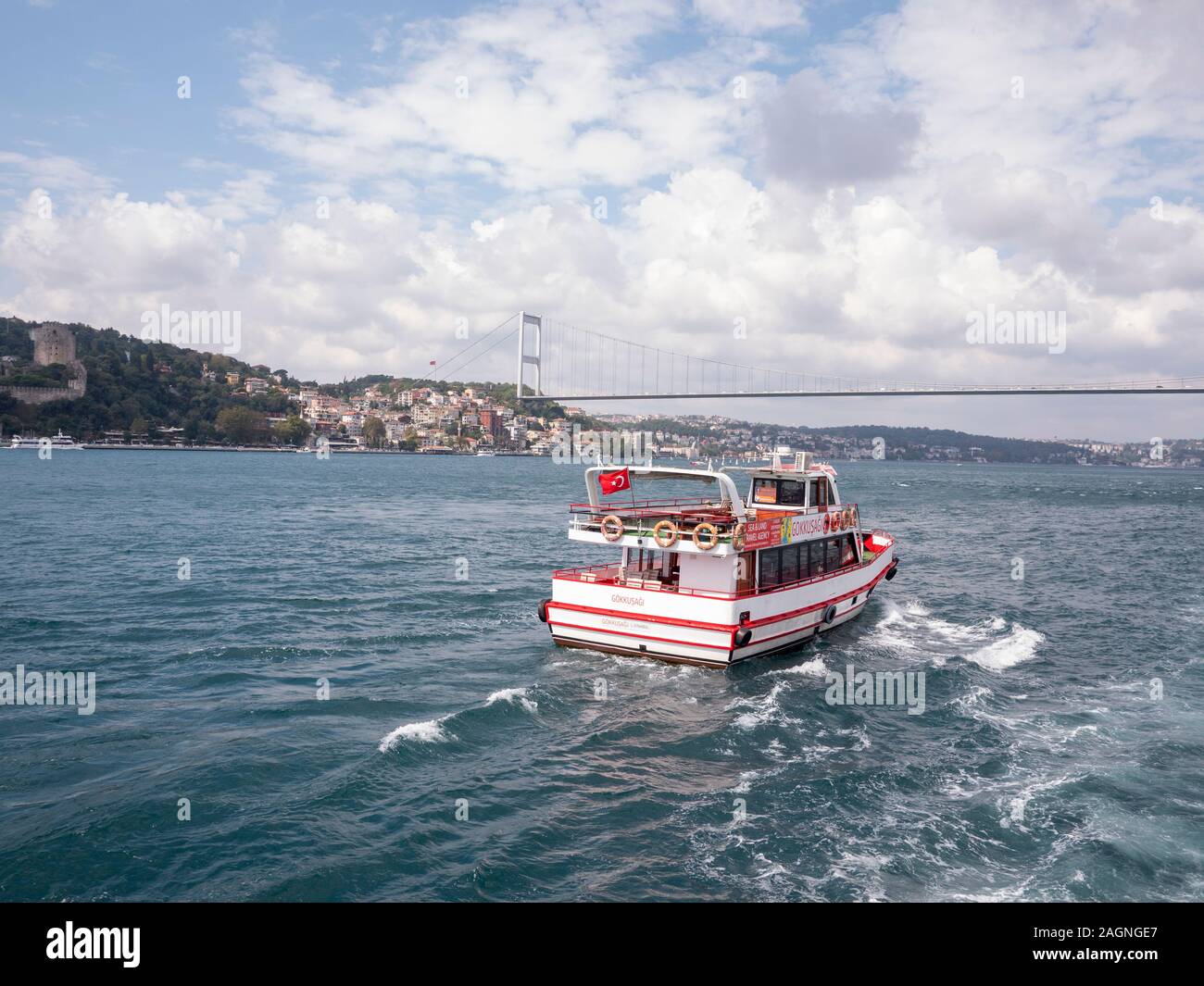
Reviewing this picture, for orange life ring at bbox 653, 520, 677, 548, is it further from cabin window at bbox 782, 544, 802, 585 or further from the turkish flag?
cabin window at bbox 782, 544, 802, 585

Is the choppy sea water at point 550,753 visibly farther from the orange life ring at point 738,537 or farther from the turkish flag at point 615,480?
the turkish flag at point 615,480

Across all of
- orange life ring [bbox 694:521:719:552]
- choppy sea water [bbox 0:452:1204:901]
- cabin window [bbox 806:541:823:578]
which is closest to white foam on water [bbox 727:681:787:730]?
choppy sea water [bbox 0:452:1204:901]

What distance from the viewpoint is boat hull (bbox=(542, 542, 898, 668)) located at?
19125 millimetres

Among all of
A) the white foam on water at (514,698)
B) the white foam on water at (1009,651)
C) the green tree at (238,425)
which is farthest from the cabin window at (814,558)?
the green tree at (238,425)

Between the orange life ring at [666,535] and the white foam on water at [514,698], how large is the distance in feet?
16.6

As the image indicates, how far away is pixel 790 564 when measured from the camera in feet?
73.8

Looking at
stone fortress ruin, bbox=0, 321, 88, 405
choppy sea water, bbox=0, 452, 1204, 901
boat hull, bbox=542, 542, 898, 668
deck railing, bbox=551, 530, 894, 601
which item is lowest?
choppy sea water, bbox=0, 452, 1204, 901

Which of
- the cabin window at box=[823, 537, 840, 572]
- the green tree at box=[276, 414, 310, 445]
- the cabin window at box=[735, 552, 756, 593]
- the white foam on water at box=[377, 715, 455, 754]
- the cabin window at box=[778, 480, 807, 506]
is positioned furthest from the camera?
the green tree at box=[276, 414, 310, 445]

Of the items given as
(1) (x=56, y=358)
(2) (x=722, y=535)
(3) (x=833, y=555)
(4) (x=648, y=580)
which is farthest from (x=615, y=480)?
(1) (x=56, y=358)

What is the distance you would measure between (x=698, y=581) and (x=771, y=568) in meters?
2.29

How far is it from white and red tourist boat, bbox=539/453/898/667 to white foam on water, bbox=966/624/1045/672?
4.14 meters

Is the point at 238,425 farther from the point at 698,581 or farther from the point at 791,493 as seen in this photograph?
the point at 698,581
